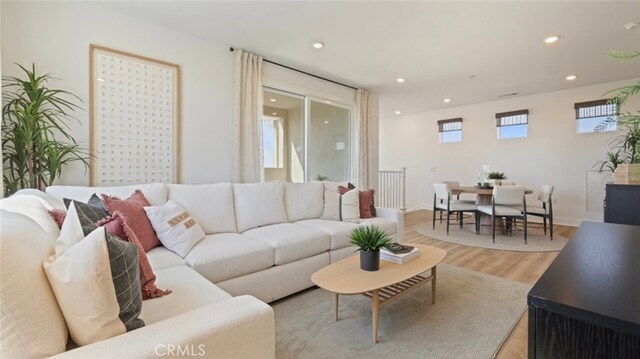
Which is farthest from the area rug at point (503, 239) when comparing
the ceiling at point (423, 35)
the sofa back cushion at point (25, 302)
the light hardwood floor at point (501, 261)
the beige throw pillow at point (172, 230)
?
the sofa back cushion at point (25, 302)

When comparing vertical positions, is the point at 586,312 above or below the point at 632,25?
below

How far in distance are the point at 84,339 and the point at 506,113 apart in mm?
7040

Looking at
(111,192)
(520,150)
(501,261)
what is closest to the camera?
(111,192)

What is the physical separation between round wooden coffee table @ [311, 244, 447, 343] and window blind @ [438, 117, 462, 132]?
5264mm

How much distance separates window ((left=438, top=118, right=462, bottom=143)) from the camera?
6.62 metres

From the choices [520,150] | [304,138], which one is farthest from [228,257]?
[520,150]

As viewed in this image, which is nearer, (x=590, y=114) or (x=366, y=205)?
(x=366, y=205)

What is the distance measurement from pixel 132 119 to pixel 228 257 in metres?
1.73

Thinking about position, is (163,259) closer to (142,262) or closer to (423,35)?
(142,262)

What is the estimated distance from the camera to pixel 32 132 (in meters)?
2.01

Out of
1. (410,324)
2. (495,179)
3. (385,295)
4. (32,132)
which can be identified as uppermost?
(32,132)

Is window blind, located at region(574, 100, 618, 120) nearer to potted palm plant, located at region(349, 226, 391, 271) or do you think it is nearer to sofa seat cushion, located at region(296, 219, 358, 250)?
sofa seat cushion, located at region(296, 219, 358, 250)

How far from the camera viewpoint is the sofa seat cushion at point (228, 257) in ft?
6.37

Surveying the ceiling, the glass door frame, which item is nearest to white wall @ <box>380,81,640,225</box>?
the ceiling
